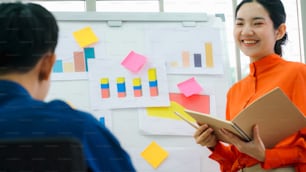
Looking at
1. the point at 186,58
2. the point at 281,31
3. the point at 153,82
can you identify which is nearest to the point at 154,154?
the point at 153,82

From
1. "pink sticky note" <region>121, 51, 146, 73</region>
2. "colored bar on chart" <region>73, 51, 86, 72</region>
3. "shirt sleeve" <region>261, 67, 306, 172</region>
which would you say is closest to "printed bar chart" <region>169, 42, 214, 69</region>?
"pink sticky note" <region>121, 51, 146, 73</region>

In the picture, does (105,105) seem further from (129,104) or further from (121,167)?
(121,167)

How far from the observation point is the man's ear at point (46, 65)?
2.10ft

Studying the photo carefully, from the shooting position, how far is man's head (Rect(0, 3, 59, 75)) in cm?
61

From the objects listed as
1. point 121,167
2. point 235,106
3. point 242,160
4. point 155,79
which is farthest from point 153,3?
point 121,167

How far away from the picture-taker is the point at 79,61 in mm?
1485

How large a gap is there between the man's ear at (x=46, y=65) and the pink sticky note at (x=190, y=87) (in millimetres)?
919

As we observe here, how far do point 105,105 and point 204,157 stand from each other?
41 cm

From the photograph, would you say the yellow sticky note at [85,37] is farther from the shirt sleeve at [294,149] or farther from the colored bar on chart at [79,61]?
the shirt sleeve at [294,149]

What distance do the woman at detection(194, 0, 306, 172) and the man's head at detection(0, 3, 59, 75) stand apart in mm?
671

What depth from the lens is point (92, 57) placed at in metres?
1.49

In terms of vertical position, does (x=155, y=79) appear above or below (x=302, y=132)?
above

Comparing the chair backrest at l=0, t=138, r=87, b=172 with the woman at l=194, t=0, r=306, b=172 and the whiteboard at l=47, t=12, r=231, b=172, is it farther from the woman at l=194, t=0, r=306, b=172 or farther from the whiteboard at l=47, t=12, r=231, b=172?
the whiteboard at l=47, t=12, r=231, b=172

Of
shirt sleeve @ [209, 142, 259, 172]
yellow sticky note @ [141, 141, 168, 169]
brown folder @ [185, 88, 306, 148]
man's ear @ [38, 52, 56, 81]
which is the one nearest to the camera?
man's ear @ [38, 52, 56, 81]
